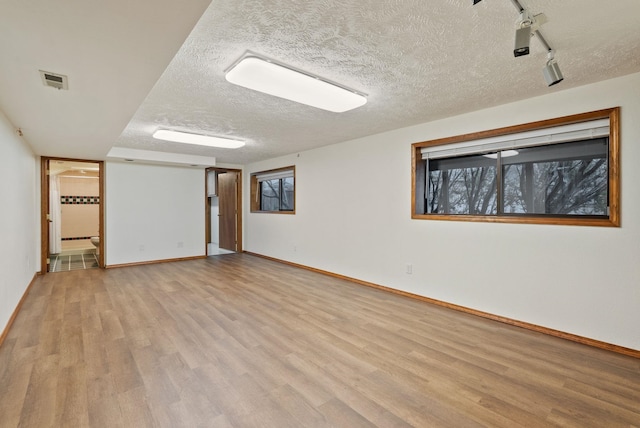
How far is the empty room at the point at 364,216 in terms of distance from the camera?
166cm

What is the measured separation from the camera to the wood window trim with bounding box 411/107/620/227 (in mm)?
2461

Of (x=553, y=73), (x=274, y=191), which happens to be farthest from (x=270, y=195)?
(x=553, y=73)

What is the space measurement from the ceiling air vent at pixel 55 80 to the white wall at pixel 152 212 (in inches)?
174

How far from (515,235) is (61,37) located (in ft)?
12.6

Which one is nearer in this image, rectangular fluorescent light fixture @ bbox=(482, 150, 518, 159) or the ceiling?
the ceiling

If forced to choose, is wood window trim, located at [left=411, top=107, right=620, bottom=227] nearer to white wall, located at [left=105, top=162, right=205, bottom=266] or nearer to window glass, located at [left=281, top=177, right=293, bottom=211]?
window glass, located at [left=281, top=177, right=293, bottom=211]

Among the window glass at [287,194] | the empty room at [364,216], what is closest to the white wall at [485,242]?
the empty room at [364,216]

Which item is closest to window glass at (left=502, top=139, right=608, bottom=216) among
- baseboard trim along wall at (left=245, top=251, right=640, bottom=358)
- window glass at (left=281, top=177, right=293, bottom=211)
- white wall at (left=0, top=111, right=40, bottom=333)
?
baseboard trim along wall at (left=245, top=251, right=640, bottom=358)

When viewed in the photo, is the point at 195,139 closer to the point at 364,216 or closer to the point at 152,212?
the point at 152,212

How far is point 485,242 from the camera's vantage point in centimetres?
323

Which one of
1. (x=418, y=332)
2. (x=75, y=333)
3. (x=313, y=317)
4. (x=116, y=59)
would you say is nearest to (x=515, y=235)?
(x=418, y=332)

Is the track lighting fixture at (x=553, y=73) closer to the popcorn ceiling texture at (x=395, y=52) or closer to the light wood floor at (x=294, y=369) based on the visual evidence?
the popcorn ceiling texture at (x=395, y=52)

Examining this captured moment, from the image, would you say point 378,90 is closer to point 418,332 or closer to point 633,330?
point 418,332

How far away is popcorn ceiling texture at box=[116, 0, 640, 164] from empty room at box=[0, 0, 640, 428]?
0.06 ft
